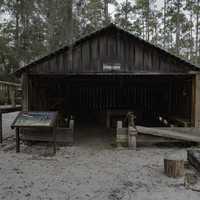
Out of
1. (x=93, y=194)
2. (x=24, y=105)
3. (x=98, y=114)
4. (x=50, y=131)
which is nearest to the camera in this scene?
(x=93, y=194)

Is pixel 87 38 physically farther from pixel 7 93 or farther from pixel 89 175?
pixel 89 175

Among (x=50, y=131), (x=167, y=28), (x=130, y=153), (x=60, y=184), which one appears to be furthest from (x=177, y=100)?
(x=167, y=28)

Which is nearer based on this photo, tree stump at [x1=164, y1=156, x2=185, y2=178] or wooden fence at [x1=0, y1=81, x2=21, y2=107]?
tree stump at [x1=164, y1=156, x2=185, y2=178]

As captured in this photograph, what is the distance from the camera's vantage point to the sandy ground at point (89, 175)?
3936 mm

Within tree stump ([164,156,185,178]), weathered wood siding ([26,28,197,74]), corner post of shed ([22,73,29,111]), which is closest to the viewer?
tree stump ([164,156,185,178])

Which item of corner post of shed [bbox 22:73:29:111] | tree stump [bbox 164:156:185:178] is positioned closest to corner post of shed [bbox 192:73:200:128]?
tree stump [bbox 164:156:185:178]

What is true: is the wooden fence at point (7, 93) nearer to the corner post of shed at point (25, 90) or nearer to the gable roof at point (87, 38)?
the corner post of shed at point (25, 90)

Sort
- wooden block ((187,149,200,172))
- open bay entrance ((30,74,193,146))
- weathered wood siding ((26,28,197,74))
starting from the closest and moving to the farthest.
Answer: wooden block ((187,149,200,172))
weathered wood siding ((26,28,197,74))
open bay entrance ((30,74,193,146))

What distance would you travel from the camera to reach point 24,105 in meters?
7.78

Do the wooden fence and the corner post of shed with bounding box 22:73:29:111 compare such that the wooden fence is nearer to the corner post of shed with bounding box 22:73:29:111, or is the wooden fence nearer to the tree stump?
the corner post of shed with bounding box 22:73:29:111

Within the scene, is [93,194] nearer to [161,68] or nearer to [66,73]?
[66,73]

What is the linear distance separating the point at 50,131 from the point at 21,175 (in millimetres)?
2488

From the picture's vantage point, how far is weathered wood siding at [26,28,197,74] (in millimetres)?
7520

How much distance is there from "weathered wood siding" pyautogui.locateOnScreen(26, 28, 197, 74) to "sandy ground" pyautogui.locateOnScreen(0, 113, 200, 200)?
2591 millimetres
